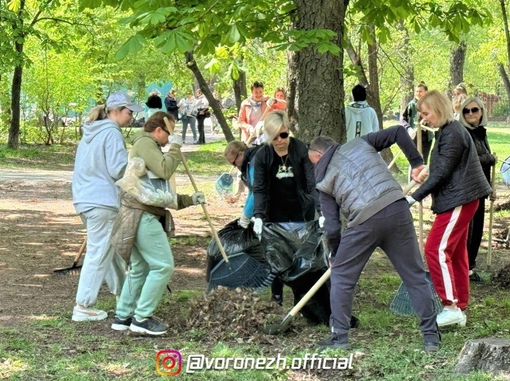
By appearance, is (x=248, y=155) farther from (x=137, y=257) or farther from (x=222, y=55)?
(x=222, y=55)

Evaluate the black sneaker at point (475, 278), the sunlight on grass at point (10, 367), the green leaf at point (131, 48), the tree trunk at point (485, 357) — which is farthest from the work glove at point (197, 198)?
the black sneaker at point (475, 278)

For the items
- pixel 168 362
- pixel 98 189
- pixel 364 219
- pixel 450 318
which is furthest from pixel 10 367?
pixel 450 318

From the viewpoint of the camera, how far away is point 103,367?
5.82 m

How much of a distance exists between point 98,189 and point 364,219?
237 centimetres

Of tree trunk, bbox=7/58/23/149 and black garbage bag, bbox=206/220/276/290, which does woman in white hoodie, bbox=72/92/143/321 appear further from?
tree trunk, bbox=7/58/23/149

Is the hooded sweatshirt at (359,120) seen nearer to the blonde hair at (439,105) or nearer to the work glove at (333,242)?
the blonde hair at (439,105)

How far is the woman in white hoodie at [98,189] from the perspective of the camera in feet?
24.0

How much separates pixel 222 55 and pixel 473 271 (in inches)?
138

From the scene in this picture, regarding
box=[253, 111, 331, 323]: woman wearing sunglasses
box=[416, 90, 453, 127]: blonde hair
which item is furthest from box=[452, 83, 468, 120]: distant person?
box=[416, 90, 453, 127]: blonde hair

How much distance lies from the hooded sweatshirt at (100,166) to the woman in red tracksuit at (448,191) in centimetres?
226

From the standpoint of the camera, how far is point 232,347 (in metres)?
6.32

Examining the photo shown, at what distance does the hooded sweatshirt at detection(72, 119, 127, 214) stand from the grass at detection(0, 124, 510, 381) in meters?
0.95

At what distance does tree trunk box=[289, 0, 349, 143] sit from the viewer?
27.6 ft

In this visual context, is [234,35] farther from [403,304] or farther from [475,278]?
[475,278]
